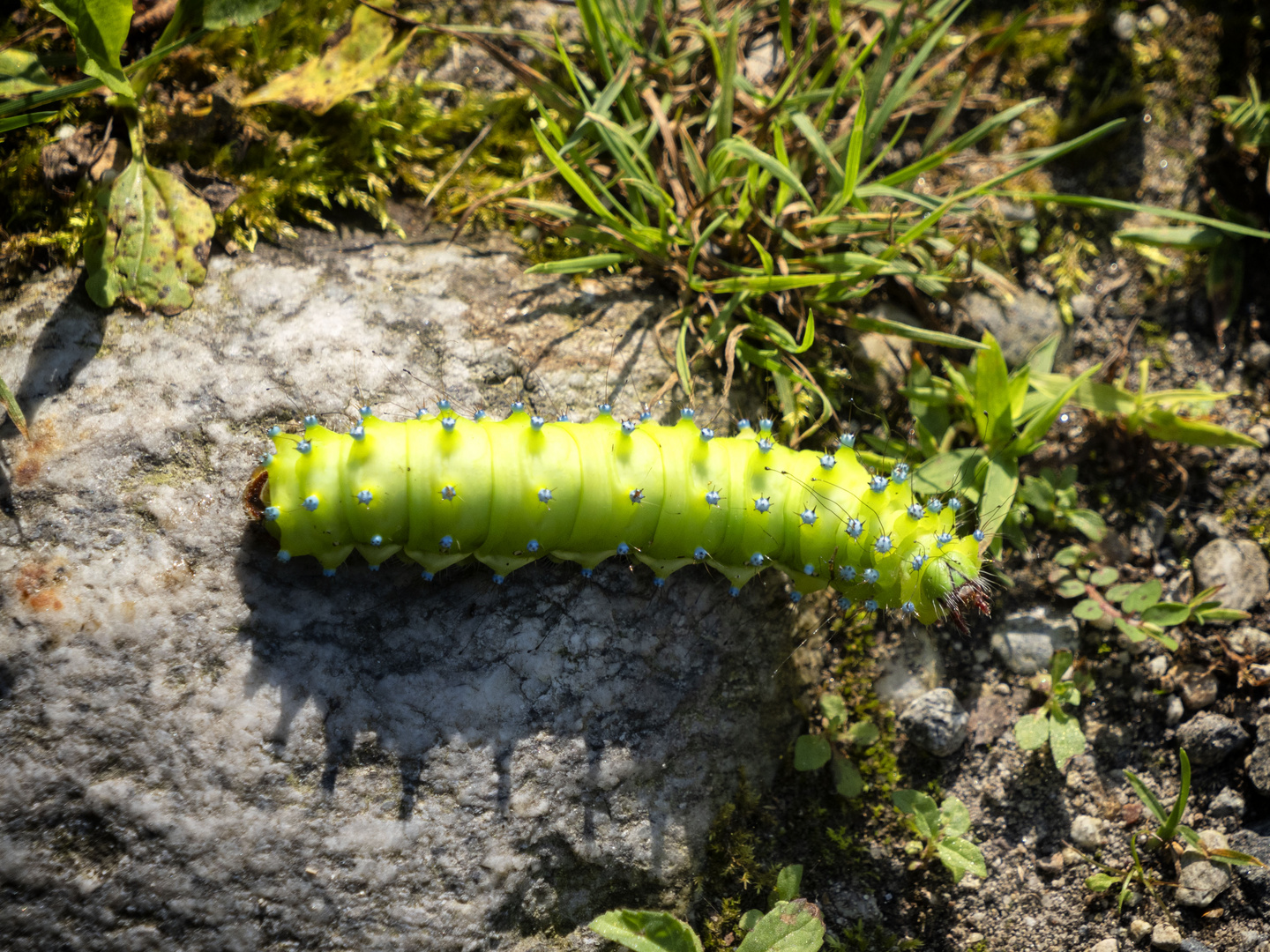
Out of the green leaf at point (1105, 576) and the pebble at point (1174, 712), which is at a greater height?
the green leaf at point (1105, 576)

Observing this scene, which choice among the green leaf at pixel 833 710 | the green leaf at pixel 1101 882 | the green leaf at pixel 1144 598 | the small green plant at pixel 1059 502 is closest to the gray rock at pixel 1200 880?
the green leaf at pixel 1101 882

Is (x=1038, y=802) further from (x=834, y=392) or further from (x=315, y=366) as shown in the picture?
(x=315, y=366)

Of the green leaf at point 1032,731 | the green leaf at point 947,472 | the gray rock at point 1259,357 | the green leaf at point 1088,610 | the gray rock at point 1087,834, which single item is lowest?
the gray rock at point 1087,834

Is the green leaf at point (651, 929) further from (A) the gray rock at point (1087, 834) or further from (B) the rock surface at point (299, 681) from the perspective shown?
(A) the gray rock at point (1087, 834)

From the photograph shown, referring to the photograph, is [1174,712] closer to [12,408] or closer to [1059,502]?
[1059,502]

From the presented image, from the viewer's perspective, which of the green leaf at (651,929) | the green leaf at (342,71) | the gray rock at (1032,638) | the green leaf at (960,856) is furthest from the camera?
the gray rock at (1032,638)

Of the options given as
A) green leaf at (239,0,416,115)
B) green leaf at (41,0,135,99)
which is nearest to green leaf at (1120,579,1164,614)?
green leaf at (239,0,416,115)
